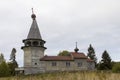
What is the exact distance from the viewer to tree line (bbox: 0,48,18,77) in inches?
1873

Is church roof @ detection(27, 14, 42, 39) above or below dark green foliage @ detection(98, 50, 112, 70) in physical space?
above

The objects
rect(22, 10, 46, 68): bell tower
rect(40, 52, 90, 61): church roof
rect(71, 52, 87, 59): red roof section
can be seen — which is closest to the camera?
rect(22, 10, 46, 68): bell tower

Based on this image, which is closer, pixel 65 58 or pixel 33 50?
pixel 33 50

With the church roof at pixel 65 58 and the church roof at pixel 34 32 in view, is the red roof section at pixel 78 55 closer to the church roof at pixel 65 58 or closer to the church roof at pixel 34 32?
the church roof at pixel 65 58

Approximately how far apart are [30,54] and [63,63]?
6.77 meters

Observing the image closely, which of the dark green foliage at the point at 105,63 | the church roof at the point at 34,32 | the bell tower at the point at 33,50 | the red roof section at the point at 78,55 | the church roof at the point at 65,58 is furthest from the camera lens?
the dark green foliage at the point at 105,63

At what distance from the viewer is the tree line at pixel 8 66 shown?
156ft

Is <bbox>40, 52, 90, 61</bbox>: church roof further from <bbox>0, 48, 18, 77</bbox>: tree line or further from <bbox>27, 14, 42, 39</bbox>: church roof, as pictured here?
<bbox>0, 48, 18, 77</bbox>: tree line

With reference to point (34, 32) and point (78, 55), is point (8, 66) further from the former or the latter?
point (78, 55)

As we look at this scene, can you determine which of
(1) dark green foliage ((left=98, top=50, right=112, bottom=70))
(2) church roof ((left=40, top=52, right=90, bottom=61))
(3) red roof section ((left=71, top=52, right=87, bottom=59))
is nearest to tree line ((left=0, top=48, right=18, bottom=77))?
(2) church roof ((left=40, top=52, right=90, bottom=61))

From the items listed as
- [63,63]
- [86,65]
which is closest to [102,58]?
[86,65]

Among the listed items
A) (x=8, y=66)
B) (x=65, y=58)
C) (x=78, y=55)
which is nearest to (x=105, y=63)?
(x=78, y=55)

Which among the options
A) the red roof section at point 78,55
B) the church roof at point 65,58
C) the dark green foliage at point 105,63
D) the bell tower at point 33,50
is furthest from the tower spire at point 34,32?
the dark green foliage at point 105,63

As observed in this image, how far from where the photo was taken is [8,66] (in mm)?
56375
